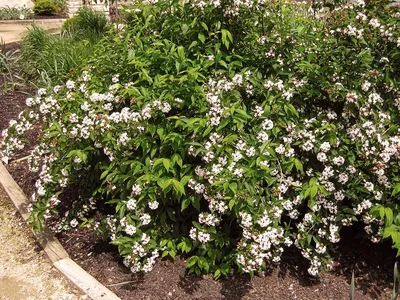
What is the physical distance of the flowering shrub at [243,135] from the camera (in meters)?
2.72

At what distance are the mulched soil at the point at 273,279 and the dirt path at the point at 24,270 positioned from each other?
0.71 feet

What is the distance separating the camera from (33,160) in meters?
3.56

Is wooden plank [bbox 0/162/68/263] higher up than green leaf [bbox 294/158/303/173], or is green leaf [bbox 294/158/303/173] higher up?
green leaf [bbox 294/158/303/173]

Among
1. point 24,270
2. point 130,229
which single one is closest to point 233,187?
point 130,229

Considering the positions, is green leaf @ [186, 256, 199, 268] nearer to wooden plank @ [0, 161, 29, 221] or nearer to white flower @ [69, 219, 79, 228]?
white flower @ [69, 219, 79, 228]

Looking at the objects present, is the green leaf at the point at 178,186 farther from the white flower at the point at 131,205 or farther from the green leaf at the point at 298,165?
the green leaf at the point at 298,165

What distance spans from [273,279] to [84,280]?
129 centimetres

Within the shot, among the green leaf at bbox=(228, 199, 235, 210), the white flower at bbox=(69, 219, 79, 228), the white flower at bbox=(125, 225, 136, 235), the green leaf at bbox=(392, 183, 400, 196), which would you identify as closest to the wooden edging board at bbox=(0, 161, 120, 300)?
the white flower at bbox=(69, 219, 79, 228)

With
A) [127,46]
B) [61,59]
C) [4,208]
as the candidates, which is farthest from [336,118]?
[61,59]

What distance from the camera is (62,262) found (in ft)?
11.2

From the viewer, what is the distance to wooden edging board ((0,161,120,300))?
3.07 metres

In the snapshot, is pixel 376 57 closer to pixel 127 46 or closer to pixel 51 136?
pixel 127 46

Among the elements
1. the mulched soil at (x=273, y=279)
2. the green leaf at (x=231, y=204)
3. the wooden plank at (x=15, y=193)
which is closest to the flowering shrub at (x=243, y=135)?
the green leaf at (x=231, y=204)

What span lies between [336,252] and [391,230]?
807mm
